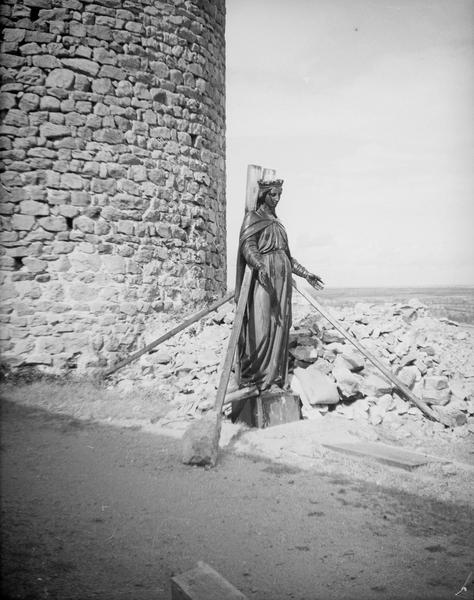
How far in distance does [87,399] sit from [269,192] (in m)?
3.55

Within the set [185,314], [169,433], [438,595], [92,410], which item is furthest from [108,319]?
[438,595]

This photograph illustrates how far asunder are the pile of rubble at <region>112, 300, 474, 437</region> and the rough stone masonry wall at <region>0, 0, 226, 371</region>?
0.93 meters

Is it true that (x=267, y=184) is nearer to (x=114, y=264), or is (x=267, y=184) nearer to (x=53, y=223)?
(x=114, y=264)

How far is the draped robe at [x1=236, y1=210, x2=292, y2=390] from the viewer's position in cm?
463

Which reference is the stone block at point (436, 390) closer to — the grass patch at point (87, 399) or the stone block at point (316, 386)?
the stone block at point (316, 386)

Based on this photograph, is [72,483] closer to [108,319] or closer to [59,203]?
[108,319]

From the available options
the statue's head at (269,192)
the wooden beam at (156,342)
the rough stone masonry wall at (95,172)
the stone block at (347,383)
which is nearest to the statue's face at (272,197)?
the statue's head at (269,192)

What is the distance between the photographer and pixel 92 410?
17.3 ft

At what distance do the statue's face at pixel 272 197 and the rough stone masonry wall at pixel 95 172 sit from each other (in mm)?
3055

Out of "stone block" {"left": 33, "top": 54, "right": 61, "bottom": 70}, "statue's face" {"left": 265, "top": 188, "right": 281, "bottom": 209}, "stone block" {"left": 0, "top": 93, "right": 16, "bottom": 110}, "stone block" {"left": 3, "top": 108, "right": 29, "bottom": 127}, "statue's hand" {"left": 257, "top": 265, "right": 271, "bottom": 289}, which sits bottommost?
"statue's hand" {"left": 257, "top": 265, "right": 271, "bottom": 289}

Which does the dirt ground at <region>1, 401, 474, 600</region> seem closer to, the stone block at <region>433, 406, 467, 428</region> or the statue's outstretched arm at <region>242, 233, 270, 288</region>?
the stone block at <region>433, 406, 467, 428</region>

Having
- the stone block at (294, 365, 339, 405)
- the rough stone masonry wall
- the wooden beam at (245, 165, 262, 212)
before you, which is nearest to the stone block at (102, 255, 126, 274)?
the rough stone masonry wall

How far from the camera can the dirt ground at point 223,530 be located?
2.06m

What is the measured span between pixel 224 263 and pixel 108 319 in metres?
2.99
